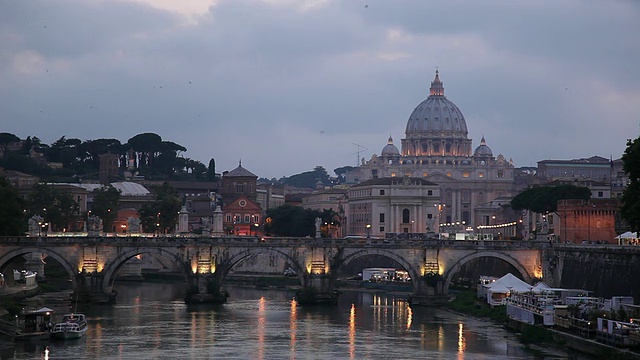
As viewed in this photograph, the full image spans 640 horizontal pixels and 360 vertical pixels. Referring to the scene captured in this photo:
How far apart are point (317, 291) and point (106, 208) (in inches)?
2506

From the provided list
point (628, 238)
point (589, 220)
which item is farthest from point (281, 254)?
point (589, 220)

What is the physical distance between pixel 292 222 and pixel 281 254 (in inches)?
2601

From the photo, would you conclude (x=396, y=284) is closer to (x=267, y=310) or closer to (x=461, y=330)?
(x=267, y=310)

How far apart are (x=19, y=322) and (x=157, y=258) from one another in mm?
64438

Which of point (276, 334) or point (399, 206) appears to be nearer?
point (276, 334)

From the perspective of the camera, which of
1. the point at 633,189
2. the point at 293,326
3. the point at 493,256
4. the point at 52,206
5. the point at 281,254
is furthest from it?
the point at 52,206

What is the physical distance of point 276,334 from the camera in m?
81.2

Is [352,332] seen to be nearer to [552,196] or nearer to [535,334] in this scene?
[535,334]

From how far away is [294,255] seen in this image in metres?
103

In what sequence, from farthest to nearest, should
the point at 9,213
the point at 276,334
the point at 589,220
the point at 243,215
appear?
the point at 243,215 < the point at 589,220 < the point at 9,213 < the point at 276,334

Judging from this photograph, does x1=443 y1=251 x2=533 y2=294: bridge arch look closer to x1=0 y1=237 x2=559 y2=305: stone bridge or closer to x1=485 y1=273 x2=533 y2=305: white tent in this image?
x1=0 y1=237 x2=559 y2=305: stone bridge

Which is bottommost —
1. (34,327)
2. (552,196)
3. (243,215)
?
(34,327)

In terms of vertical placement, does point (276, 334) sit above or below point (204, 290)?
below

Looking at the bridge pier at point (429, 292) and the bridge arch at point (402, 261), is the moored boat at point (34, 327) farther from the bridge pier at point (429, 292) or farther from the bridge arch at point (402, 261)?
the bridge pier at point (429, 292)
